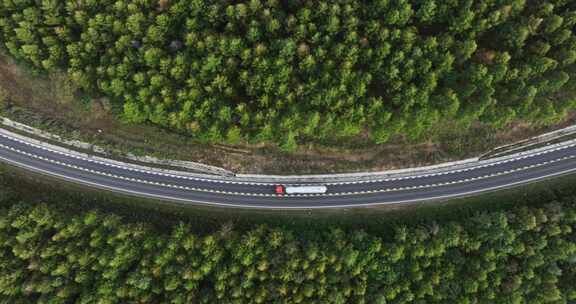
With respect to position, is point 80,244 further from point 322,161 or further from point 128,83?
point 322,161

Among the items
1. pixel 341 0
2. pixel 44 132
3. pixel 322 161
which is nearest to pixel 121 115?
pixel 44 132

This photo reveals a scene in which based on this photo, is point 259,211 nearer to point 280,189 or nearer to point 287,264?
point 280,189

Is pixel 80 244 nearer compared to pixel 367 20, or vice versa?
pixel 367 20

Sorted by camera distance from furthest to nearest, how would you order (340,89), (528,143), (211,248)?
(528,143)
(211,248)
(340,89)

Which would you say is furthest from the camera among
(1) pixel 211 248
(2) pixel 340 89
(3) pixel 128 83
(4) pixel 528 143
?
(4) pixel 528 143

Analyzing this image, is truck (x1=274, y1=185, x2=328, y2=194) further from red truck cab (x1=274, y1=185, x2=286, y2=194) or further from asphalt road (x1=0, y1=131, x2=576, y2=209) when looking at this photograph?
asphalt road (x1=0, y1=131, x2=576, y2=209)

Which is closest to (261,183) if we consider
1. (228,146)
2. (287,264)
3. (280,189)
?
(280,189)

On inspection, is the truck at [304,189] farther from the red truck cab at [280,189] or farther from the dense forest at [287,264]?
the dense forest at [287,264]

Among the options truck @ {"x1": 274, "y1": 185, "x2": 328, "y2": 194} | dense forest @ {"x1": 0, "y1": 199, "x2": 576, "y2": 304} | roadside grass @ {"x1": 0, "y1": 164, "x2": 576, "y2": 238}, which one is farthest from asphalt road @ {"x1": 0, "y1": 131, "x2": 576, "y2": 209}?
dense forest @ {"x1": 0, "y1": 199, "x2": 576, "y2": 304}
